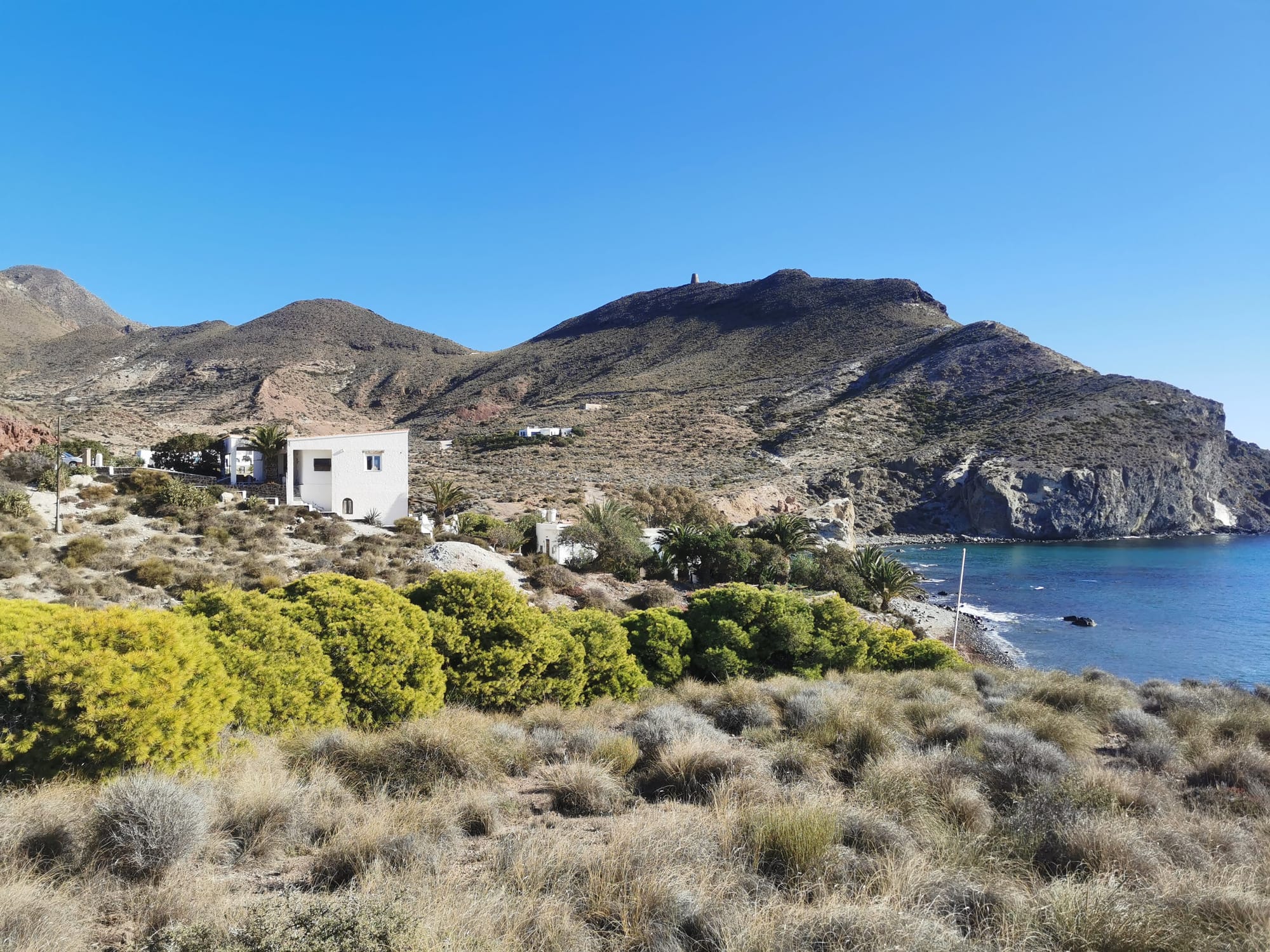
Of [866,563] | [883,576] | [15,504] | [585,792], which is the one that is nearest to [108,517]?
[15,504]

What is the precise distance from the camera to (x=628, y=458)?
55.1 meters

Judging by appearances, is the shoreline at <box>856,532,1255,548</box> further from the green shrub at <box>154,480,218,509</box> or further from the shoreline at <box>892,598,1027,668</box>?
the green shrub at <box>154,480,218,509</box>

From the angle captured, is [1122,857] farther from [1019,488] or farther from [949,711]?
[1019,488]

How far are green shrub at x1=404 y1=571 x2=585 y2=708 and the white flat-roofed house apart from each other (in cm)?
2168

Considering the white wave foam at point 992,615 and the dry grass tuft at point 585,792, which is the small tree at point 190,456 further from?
the white wave foam at point 992,615

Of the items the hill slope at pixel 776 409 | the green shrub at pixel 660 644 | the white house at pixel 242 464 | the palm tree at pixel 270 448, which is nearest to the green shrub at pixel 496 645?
the green shrub at pixel 660 644

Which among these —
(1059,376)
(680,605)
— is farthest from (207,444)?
(1059,376)

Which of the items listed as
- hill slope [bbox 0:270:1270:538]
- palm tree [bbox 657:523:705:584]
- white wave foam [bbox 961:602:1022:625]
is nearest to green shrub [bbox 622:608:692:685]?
palm tree [bbox 657:523:705:584]

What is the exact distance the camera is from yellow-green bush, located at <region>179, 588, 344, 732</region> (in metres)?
6.44

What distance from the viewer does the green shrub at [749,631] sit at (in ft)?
42.8

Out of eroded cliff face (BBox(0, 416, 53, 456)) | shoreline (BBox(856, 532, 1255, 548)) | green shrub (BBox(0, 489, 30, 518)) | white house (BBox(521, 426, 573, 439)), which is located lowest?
shoreline (BBox(856, 532, 1255, 548))

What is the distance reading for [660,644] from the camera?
12.4m

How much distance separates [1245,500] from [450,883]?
101 meters

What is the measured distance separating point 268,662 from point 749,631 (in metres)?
9.24
